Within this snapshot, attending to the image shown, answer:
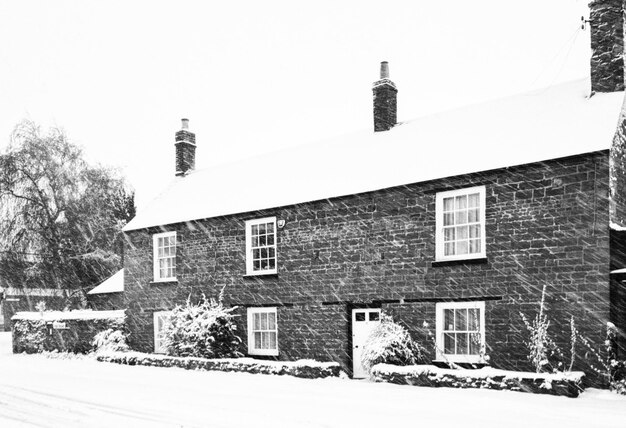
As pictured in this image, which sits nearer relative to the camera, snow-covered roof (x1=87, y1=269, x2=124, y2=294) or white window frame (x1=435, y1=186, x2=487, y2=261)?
white window frame (x1=435, y1=186, x2=487, y2=261)

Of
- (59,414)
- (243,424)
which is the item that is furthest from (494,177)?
(59,414)

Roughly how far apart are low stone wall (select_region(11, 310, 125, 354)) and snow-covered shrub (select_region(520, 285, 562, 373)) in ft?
55.9

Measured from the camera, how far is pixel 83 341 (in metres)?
25.8

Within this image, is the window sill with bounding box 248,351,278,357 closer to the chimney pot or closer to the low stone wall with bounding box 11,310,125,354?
the low stone wall with bounding box 11,310,125,354

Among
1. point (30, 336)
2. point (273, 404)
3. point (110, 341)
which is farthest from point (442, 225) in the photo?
point (30, 336)

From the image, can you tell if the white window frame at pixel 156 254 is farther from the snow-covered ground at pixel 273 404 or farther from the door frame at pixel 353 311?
the door frame at pixel 353 311

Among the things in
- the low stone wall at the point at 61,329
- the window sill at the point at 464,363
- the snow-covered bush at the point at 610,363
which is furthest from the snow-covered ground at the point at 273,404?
the low stone wall at the point at 61,329

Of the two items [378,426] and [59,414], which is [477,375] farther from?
[59,414]

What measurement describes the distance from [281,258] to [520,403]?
10074mm

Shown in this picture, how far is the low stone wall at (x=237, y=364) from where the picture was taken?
1716 cm

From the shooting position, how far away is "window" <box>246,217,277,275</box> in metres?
21.1

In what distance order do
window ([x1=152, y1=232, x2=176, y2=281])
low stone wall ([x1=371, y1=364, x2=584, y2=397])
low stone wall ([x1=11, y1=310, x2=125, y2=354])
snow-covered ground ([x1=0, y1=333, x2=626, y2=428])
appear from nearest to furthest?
snow-covered ground ([x1=0, y1=333, x2=626, y2=428]), low stone wall ([x1=371, y1=364, x2=584, y2=397]), window ([x1=152, y1=232, x2=176, y2=281]), low stone wall ([x1=11, y1=310, x2=125, y2=354])

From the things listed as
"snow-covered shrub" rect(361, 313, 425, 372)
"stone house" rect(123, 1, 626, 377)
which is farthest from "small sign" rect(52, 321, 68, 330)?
"snow-covered shrub" rect(361, 313, 425, 372)

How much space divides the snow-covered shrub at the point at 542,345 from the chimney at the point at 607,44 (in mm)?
5791
